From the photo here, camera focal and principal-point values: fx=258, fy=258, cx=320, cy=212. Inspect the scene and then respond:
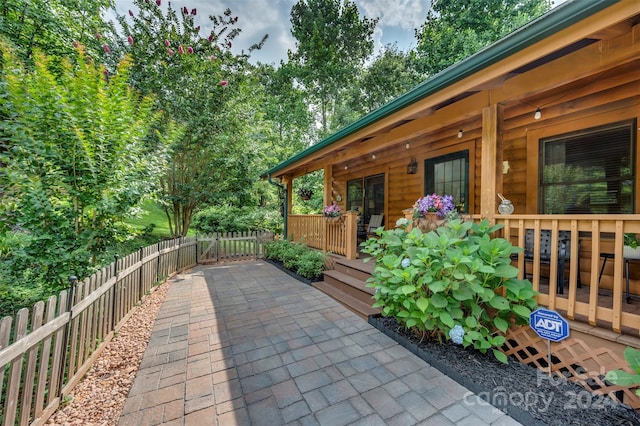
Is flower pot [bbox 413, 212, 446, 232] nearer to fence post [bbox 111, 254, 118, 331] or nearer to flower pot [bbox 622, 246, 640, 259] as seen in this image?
flower pot [bbox 622, 246, 640, 259]

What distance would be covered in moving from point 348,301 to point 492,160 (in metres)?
2.51

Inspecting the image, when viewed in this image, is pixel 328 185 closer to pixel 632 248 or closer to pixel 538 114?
pixel 538 114

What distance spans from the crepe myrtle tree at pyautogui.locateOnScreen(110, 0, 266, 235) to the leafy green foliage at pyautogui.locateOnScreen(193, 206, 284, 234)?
1.00 meters

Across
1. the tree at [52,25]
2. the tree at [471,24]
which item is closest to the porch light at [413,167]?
the tree at [471,24]

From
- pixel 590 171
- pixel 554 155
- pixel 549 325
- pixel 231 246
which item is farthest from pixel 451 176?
pixel 231 246

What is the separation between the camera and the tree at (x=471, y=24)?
965 cm

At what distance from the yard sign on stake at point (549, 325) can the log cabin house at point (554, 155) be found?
6.1 inches

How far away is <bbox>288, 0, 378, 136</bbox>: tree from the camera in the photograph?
14133 millimetres

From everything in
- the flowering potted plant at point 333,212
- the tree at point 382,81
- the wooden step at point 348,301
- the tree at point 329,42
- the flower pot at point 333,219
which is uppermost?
the tree at point 329,42

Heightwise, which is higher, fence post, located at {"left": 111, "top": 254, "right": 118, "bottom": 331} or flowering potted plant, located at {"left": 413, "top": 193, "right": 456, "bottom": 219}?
flowering potted plant, located at {"left": 413, "top": 193, "right": 456, "bottom": 219}

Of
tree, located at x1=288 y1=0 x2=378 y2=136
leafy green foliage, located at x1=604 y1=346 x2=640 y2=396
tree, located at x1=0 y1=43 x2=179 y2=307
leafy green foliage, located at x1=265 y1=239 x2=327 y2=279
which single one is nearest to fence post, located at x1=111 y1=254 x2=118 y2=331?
tree, located at x1=0 y1=43 x2=179 y2=307

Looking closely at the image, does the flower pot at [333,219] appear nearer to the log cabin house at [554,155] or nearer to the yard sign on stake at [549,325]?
the log cabin house at [554,155]

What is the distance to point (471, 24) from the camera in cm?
1025

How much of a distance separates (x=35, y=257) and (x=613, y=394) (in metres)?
5.38
